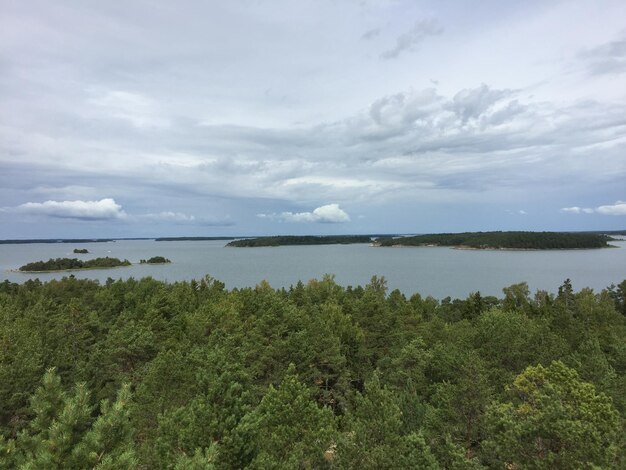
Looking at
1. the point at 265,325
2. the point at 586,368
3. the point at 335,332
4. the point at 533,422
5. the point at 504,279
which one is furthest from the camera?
the point at 504,279

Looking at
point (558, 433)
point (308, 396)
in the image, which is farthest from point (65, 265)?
point (558, 433)

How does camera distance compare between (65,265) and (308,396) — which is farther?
(65,265)

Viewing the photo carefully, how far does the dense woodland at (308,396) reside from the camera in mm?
12648

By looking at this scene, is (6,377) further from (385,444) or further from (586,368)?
(586,368)

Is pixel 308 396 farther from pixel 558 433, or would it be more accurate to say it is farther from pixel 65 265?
pixel 65 265

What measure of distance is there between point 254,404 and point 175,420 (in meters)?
10.7

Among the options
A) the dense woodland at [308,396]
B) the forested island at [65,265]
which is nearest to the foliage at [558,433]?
the dense woodland at [308,396]

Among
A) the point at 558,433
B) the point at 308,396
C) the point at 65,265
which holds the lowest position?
the point at 65,265

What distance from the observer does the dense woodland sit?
1265 cm

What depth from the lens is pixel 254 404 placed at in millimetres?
25703

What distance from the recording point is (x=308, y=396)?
56.9 ft

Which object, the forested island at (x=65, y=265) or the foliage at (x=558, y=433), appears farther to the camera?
the forested island at (x=65, y=265)

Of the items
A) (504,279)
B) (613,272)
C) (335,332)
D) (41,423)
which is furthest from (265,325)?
(613,272)

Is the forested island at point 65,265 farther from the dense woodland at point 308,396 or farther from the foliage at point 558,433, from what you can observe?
the foliage at point 558,433
